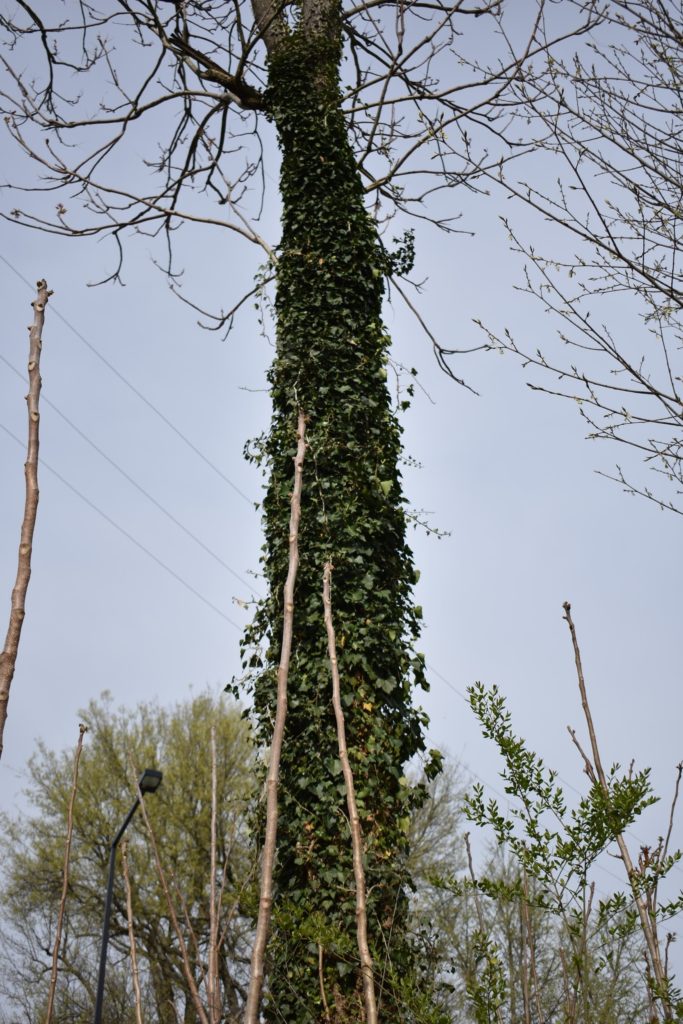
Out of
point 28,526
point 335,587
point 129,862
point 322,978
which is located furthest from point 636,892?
point 129,862

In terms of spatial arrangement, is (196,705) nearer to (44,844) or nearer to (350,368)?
(44,844)

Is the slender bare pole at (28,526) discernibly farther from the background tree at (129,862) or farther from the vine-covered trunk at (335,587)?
the background tree at (129,862)

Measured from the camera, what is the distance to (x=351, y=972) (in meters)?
4.07

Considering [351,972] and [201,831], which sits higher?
[201,831]

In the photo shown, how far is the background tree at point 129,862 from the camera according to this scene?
14953mm

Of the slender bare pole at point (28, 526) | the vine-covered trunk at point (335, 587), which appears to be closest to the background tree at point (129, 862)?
the vine-covered trunk at point (335, 587)

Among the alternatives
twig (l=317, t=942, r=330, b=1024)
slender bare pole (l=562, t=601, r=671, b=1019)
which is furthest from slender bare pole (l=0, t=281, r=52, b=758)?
twig (l=317, t=942, r=330, b=1024)

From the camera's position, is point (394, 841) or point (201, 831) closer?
point (394, 841)

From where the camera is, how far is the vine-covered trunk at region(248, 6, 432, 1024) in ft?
13.7

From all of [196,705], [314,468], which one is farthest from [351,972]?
[196,705]

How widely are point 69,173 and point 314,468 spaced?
12.3 feet

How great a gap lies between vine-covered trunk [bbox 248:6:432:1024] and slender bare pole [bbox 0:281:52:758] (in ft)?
7.20

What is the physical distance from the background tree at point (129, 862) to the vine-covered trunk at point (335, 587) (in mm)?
10547

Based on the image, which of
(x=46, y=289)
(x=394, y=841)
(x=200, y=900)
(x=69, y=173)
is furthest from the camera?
(x=200, y=900)
